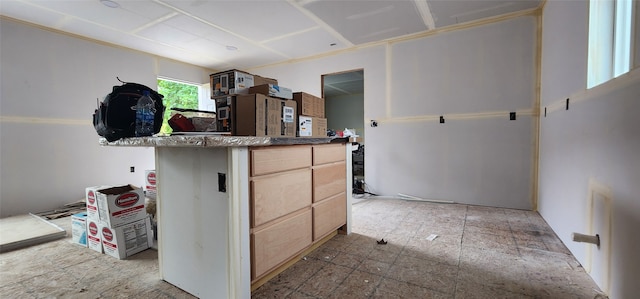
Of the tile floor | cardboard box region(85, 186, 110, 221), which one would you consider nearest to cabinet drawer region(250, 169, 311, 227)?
the tile floor

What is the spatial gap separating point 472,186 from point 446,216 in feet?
3.13

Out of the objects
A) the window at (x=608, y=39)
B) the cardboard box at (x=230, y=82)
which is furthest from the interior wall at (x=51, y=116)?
the window at (x=608, y=39)

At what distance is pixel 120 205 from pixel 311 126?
1.77 meters

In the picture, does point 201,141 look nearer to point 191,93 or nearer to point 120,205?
A: point 120,205

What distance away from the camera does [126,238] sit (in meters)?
2.28

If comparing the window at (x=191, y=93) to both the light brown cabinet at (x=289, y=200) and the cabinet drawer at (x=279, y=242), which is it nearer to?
the light brown cabinet at (x=289, y=200)

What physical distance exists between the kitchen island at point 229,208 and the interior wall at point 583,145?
1873 mm

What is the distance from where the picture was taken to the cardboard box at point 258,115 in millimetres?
1827

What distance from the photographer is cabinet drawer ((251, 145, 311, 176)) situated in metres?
1.62

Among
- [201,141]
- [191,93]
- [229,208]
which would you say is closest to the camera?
[201,141]

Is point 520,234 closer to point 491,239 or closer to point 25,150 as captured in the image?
point 491,239

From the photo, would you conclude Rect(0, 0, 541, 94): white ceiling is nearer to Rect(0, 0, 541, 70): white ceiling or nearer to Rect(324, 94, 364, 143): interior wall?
Rect(0, 0, 541, 70): white ceiling

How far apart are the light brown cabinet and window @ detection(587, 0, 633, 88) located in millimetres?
1992

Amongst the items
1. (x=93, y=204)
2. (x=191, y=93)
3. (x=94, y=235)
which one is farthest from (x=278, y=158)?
(x=191, y=93)
